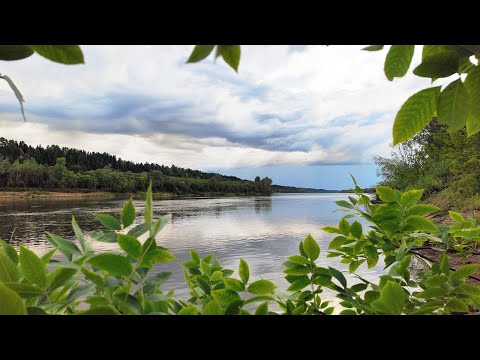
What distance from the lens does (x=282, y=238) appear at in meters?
21.4

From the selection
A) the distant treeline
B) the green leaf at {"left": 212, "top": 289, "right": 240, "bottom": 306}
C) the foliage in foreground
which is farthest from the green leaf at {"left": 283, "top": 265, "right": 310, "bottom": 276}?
the distant treeline

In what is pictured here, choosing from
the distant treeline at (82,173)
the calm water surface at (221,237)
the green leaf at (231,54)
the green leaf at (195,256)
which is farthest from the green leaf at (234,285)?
the distant treeline at (82,173)

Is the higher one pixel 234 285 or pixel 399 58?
pixel 399 58

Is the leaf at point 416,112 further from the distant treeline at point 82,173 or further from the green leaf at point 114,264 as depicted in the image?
the distant treeline at point 82,173

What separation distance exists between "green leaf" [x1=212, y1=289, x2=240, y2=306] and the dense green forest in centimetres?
232

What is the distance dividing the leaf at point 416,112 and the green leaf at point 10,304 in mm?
462

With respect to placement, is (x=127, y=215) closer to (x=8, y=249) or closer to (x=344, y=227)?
(x=8, y=249)

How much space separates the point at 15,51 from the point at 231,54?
0.23 m

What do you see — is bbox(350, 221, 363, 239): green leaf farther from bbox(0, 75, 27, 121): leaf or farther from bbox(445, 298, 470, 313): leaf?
bbox(0, 75, 27, 121): leaf

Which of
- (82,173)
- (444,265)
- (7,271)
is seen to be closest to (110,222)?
(7,271)

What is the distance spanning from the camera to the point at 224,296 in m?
0.61

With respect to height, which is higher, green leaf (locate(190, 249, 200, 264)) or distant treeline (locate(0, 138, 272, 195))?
distant treeline (locate(0, 138, 272, 195))

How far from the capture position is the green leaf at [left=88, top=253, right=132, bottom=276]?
37 cm
